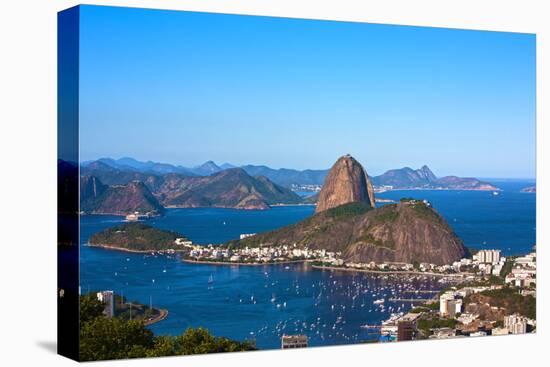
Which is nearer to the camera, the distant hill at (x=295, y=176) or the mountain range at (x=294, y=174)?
the mountain range at (x=294, y=174)

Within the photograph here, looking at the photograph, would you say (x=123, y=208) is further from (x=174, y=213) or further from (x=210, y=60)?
(x=210, y=60)

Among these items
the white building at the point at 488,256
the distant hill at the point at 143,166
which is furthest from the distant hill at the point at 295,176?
the white building at the point at 488,256

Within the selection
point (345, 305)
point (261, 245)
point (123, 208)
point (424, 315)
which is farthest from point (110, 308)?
point (424, 315)

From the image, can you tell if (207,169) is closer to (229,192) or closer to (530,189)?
(229,192)

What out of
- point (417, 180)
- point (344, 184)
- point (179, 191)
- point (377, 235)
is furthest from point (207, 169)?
point (417, 180)

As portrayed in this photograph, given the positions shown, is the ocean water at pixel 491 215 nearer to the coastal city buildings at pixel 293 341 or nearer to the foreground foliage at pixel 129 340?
the coastal city buildings at pixel 293 341

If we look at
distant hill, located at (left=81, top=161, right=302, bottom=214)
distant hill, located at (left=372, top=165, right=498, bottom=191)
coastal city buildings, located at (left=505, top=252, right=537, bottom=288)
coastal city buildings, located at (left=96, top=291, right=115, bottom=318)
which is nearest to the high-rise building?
coastal city buildings, located at (left=505, top=252, right=537, bottom=288)
